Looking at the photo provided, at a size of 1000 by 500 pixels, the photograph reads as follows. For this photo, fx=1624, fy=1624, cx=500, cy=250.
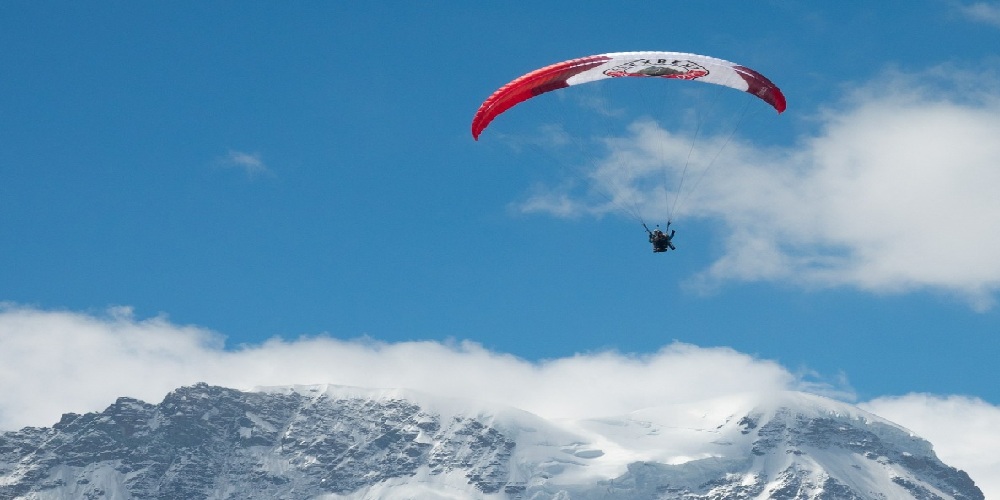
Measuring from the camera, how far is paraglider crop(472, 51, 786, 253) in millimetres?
70250

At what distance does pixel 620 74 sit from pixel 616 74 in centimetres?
19

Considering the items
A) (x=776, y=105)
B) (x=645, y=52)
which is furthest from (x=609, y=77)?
(x=776, y=105)

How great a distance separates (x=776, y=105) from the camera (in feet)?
242

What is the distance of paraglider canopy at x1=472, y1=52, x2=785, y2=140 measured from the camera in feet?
230

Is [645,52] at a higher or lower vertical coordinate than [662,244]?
higher

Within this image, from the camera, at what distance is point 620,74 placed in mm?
71500

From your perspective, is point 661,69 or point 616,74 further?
point 661,69

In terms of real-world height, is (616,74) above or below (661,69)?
below

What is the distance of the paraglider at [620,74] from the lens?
70.2m

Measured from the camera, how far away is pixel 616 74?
71.4m

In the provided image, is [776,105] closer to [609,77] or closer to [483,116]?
[609,77]

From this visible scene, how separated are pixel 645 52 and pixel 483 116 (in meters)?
7.64

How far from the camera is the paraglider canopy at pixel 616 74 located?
7025cm

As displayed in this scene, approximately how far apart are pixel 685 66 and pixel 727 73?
2.15 m
